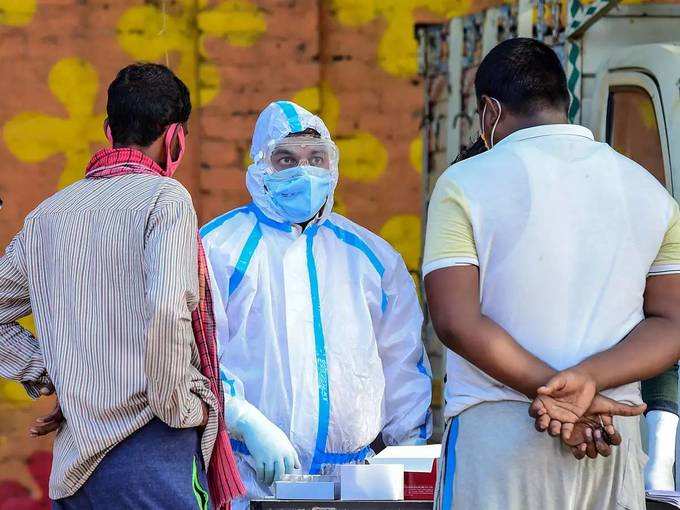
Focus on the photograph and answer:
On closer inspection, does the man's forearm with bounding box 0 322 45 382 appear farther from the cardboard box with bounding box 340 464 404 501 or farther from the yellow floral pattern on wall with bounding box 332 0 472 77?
the yellow floral pattern on wall with bounding box 332 0 472 77

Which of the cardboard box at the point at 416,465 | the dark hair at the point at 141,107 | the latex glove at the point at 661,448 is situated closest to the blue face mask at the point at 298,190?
the cardboard box at the point at 416,465

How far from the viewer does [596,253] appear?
2.79 metres

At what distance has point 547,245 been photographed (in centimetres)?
277

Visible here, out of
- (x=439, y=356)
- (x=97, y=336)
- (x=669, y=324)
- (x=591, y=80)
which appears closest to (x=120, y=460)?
(x=97, y=336)

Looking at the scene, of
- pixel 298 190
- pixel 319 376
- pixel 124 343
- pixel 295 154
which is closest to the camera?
pixel 124 343

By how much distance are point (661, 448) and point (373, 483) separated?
79 centimetres

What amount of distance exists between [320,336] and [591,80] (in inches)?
57.3

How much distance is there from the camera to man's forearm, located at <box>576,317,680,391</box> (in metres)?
2.77

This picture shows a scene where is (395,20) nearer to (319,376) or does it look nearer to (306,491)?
(319,376)

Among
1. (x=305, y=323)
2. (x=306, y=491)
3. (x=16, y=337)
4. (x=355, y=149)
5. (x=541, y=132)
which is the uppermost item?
(x=541, y=132)

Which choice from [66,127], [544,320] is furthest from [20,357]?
[66,127]

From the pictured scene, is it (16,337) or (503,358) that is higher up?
(503,358)

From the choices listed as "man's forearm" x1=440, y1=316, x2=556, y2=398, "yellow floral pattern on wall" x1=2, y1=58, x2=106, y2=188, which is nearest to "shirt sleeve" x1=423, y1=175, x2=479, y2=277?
"man's forearm" x1=440, y1=316, x2=556, y2=398

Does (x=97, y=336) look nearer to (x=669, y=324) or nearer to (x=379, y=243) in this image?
(x=669, y=324)
